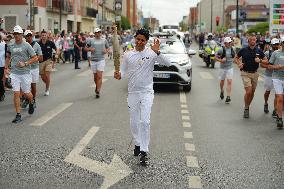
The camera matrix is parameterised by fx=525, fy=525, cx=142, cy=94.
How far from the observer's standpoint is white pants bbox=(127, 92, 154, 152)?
7422mm

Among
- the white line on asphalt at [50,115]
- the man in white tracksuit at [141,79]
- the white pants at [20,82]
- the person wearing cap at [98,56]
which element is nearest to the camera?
the man in white tracksuit at [141,79]

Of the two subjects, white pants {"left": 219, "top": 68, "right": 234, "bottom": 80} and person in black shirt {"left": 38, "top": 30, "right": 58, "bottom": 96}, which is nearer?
white pants {"left": 219, "top": 68, "right": 234, "bottom": 80}

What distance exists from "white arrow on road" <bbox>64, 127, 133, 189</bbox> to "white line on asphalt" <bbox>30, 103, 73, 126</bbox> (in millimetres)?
2705

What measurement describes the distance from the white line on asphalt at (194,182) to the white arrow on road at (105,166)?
0.83 metres

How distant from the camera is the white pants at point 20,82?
35.8 ft

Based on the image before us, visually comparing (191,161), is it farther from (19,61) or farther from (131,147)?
(19,61)

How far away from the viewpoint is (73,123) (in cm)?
1071

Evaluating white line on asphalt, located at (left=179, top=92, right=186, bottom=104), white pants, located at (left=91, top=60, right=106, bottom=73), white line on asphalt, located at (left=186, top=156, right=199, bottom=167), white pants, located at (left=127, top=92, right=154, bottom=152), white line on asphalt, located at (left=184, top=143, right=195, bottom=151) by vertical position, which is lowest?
white line on asphalt, located at (left=186, top=156, right=199, bottom=167)

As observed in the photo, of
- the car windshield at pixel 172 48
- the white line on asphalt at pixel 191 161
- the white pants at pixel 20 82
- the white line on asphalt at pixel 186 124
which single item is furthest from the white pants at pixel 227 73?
the white line on asphalt at pixel 191 161

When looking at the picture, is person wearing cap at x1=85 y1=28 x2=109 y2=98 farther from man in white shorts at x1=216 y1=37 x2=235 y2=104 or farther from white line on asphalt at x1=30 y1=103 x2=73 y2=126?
man in white shorts at x1=216 y1=37 x2=235 y2=104

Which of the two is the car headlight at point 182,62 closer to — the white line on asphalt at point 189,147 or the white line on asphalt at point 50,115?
the white line on asphalt at point 50,115

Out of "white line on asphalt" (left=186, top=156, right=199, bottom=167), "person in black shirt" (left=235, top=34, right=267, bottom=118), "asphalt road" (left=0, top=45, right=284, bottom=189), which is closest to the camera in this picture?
"asphalt road" (left=0, top=45, right=284, bottom=189)

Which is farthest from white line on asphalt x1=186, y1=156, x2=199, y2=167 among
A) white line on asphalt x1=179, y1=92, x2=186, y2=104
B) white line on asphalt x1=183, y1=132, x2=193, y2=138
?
white line on asphalt x1=179, y1=92, x2=186, y2=104

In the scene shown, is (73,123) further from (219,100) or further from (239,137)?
(219,100)
